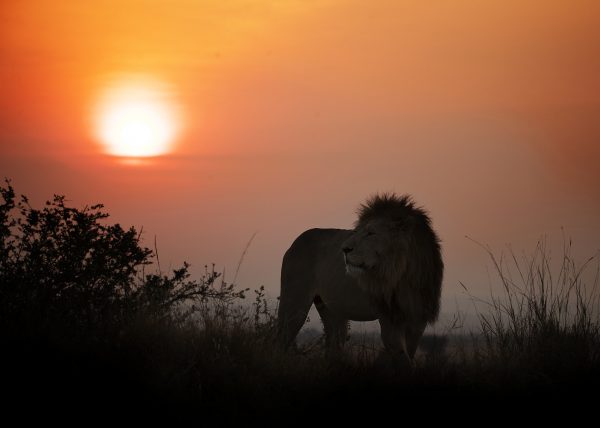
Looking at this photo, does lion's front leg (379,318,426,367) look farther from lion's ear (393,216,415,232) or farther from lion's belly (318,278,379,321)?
lion's ear (393,216,415,232)

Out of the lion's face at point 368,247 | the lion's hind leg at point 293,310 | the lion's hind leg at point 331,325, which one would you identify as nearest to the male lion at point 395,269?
the lion's face at point 368,247

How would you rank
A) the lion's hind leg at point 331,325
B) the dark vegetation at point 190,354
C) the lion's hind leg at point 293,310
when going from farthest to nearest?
the lion's hind leg at point 331,325
the lion's hind leg at point 293,310
the dark vegetation at point 190,354

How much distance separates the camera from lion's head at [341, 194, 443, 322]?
8367mm

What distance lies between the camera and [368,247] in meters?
8.36

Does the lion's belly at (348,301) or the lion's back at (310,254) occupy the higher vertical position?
the lion's back at (310,254)

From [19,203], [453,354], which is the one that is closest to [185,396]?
[453,354]

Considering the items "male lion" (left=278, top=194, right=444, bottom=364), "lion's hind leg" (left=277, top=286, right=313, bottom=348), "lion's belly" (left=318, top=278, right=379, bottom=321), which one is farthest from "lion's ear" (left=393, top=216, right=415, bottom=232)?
"lion's hind leg" (left=277, top=286, right=313, bottom=348)

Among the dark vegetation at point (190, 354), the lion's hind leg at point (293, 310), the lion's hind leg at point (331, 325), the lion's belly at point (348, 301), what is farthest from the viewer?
the lion's hind leg at point (331, 325)

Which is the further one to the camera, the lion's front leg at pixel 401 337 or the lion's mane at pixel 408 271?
the lion's mane at pixel 408 271

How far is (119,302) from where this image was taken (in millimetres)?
8258

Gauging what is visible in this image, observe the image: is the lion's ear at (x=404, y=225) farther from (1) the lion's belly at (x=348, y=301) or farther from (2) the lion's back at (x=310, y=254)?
(2) the lion's back at (x=310, y=254)

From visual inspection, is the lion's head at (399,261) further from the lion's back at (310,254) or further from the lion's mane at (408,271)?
the lion's back at (310,254)

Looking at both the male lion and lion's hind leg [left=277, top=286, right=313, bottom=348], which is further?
lion's hind leg [left=277, top=286, right=313, bottom=348]

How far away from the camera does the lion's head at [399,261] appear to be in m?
8.37
